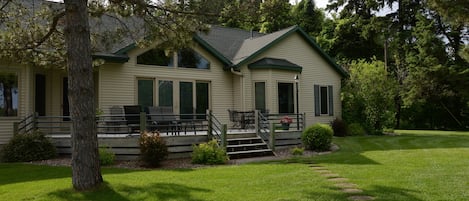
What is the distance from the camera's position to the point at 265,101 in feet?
56.2

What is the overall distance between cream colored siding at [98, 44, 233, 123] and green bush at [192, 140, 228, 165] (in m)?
4.68

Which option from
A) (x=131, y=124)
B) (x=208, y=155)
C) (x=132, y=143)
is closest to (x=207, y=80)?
(x=131, y=124)

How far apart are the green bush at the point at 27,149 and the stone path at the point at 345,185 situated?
7607 mm

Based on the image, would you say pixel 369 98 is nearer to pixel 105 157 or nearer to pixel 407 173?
pixel 407 173

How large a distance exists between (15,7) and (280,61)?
11000mm

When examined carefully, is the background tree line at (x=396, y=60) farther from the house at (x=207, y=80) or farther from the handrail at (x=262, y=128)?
the handrail at (x=262, y=128)

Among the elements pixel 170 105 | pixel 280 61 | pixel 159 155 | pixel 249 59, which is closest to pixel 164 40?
pixel 159 155

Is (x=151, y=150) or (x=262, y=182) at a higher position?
(x=151, y=150)

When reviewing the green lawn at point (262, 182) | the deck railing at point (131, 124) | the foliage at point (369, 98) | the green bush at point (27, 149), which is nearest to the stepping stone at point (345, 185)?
the green lawn at point (262, 182)

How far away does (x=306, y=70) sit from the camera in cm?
1922

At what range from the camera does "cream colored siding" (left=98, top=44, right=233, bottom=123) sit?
14.0 meters

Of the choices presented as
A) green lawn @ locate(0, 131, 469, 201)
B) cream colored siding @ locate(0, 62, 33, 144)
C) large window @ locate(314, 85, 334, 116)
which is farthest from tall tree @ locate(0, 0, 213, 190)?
large window @ locate(314, 85, 334, 116)

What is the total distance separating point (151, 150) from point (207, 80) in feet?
22.4

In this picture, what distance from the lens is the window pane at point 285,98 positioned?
57.0 ft
